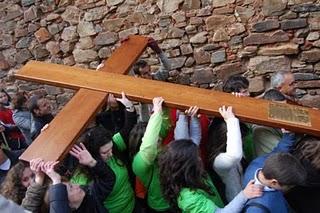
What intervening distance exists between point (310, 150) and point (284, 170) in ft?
1.03

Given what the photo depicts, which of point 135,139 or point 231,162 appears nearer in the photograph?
A: point 231,162

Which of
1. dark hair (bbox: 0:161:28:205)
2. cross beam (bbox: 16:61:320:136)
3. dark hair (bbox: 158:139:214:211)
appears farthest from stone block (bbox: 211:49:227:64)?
dark hair (bbox: 0:161:28:205)

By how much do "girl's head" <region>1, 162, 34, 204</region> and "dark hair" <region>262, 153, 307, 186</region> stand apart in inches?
42.1

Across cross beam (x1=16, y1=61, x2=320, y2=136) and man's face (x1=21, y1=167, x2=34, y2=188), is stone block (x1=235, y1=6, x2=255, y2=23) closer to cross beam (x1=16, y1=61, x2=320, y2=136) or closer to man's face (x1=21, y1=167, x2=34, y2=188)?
cross beam (x1=16, y1=61, x2=320, y2=136)

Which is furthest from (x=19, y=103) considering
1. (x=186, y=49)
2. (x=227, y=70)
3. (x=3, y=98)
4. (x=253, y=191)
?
(x=253, y=191)

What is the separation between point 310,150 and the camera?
2.34 m

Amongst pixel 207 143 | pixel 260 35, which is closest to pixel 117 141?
pixel 207 143

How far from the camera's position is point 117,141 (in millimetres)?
2830

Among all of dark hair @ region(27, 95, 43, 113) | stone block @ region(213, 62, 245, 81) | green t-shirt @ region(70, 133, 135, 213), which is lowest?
stone block @ region(213, 62, 245, 81)

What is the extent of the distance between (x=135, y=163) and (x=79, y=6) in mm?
3158

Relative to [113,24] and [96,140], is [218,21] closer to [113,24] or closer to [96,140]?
[113,24]

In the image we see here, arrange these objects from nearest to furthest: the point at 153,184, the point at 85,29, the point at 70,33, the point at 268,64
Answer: the point at 153,184
the point at 268,64
the point at 85,29
the point at 70,33

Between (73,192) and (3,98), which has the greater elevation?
(73,192)

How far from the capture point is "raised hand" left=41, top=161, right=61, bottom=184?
6.98ft
